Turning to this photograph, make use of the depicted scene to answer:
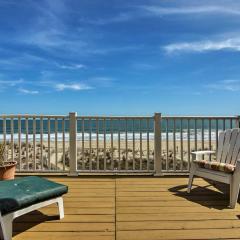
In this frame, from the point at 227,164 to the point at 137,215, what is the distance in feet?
4.62

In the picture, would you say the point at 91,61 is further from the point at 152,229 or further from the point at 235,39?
the point at 152,229

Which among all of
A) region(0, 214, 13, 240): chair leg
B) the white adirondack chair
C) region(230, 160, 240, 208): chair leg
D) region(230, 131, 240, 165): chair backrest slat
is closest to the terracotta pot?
region(0, 214, 13, 240): chair leg

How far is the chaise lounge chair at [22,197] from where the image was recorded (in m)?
2.59

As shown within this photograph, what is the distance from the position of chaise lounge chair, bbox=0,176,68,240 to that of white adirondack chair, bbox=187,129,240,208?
190cm

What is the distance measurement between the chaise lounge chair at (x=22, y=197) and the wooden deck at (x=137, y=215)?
0.21 metres

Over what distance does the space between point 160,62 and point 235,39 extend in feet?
50.7

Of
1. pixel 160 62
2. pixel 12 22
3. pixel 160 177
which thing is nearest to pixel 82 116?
pixel 160 177

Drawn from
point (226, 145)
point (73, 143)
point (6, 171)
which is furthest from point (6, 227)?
point (226, 145)

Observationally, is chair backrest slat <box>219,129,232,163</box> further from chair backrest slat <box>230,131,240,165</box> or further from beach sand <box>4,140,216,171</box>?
beach sand <box>4,140,216,171</box>

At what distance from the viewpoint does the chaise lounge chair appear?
259cm

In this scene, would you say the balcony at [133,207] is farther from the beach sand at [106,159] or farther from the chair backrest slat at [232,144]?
the chair backrest slat at [232,144]

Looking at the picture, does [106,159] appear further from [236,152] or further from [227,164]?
[227,164]

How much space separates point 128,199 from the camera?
3.94 metres

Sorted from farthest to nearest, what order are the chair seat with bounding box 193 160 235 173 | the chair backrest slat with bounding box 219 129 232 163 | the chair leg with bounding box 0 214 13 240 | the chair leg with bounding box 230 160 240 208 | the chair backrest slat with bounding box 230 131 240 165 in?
the chair backrest slat with bounding box 219 129 232 163
the chair backrest slat with bounding box 230 131 240 165
the chair seat with bounding box 193 160 235 173
the chair leg with bounding box 230 160 240 208
the chair leg with bounding box 0 214 13 240
